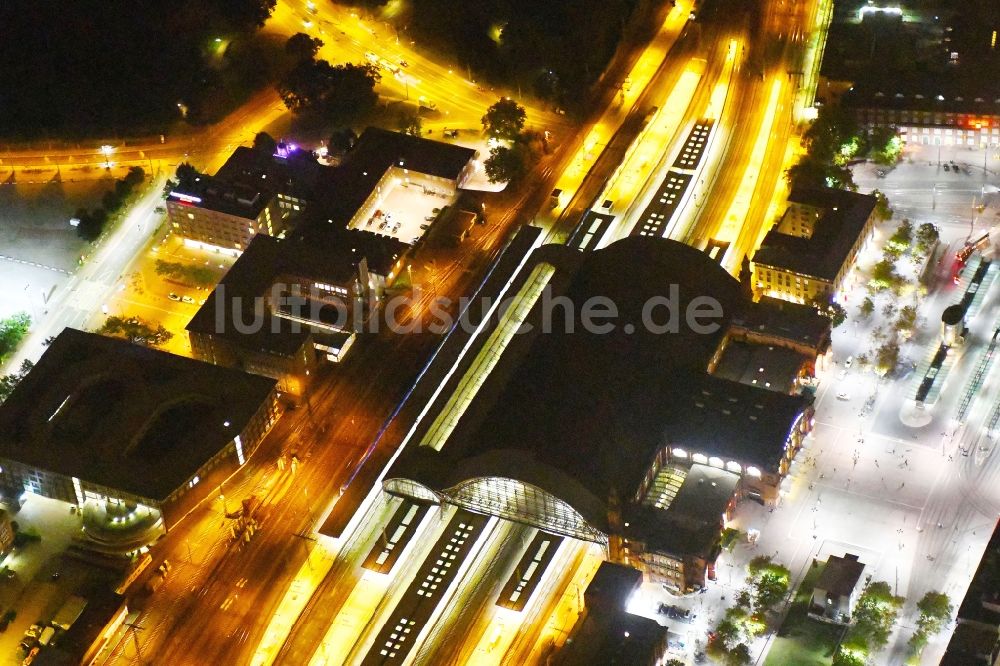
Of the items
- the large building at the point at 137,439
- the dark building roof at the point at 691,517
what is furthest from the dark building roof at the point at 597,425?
the large building at the point at 137,439

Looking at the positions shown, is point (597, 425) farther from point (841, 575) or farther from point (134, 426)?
point (134, 426)

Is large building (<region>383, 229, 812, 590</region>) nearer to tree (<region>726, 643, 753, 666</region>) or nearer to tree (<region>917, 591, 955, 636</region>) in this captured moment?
tree (<region>726, 643, 753, 666</region>)

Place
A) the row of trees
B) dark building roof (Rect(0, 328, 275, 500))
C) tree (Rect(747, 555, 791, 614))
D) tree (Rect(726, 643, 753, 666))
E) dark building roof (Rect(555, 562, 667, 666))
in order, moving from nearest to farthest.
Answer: dark building roof (Rect(555, 562, 667, 666)) → tree (Rect(726, 643, 753, 666)) → the row of trees → tree (Rect(747, 555, 791, 614)) → dark building roof (Rect(0, 328, 275, 500))

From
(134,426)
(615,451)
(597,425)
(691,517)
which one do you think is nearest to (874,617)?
(691,517)

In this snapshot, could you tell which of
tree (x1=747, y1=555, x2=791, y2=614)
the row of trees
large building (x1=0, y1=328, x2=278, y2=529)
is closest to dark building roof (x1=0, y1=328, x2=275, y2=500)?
Result: large building (x1=0, y1=328, x2=278, y2=529)

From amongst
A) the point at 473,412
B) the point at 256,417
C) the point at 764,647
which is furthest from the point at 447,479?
the point at 764,647

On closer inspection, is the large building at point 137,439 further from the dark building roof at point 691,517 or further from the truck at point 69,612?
the dark building roof at point 691,517
